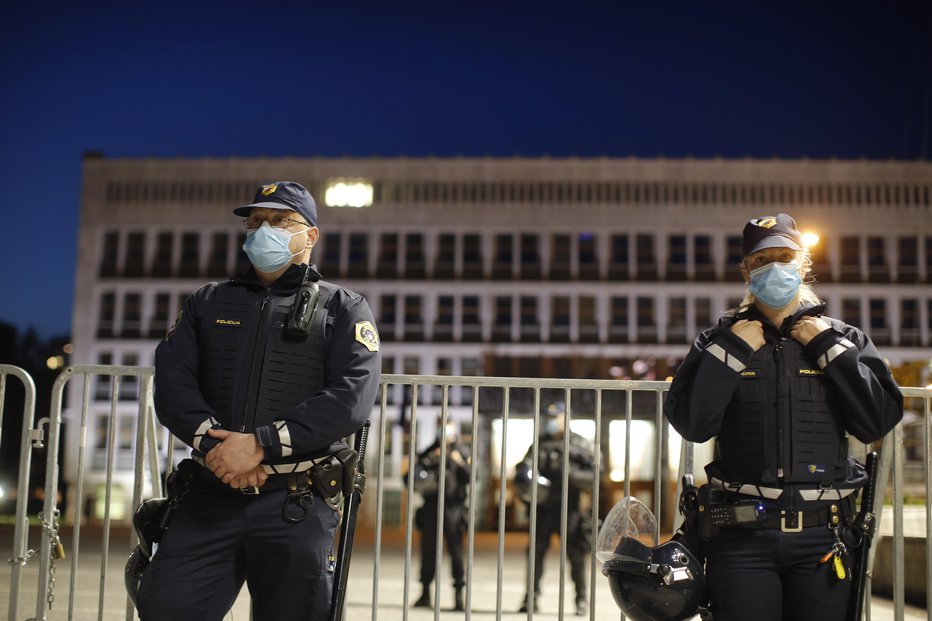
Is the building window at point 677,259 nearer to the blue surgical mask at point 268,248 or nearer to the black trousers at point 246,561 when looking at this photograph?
the blue surgical mask at point 268,248

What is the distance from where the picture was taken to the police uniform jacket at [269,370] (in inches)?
140

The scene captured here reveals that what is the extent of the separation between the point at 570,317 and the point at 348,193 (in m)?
14.1

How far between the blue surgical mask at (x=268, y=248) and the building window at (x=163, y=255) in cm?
4929

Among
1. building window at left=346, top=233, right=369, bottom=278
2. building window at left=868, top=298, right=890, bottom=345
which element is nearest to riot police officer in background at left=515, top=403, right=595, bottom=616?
building window at left=346, top=233, right=369, bottom=278

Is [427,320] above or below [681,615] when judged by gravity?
above

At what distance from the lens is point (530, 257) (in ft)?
162

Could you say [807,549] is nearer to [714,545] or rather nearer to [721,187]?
[714,545]

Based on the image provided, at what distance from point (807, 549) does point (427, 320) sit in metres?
46.2

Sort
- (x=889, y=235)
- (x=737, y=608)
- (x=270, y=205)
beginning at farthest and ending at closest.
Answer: (x=889, y=235)
(x=270, y=205)
(x=737, y=608)

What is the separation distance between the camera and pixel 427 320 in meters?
49.5

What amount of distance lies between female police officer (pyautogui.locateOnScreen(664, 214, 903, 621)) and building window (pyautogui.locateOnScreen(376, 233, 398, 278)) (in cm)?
4638

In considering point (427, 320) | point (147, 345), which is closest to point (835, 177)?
point (427, 320)

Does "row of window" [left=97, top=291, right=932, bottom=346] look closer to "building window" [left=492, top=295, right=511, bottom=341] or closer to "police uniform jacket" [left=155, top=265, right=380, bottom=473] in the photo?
"building window" [left=492, top=295, right=511, bottom=341]

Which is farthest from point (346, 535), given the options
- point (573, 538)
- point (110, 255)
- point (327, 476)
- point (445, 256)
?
point (110, 255)
